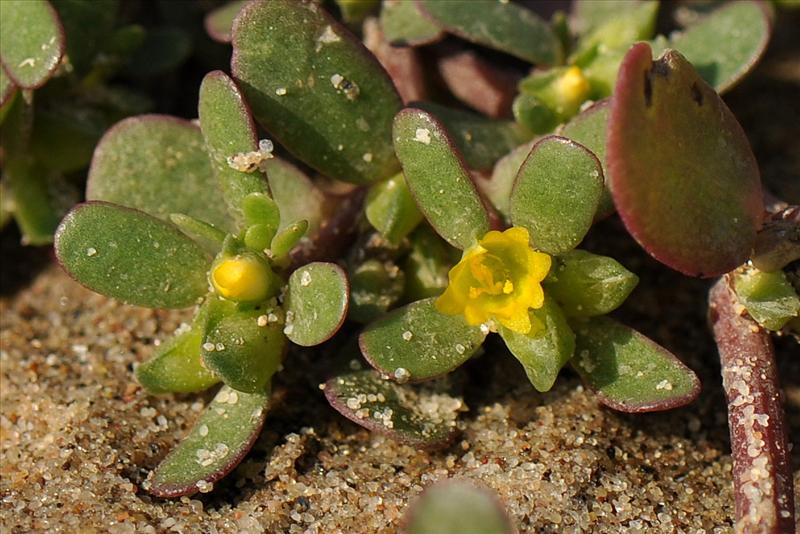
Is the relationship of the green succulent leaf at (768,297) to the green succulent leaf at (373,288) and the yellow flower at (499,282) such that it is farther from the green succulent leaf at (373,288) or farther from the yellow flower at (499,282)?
the green succulent leaf at (373,288)

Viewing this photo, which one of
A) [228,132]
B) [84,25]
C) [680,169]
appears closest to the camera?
[680,169]

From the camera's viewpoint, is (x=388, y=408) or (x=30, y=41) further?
(x=30, y=41)

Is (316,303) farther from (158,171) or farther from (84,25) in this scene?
(84,25)

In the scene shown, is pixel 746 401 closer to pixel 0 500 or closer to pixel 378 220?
pixel 378 220

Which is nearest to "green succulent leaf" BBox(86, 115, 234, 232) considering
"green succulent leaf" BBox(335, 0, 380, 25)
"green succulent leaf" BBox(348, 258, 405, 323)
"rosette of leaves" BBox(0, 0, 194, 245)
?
"rosette of leaves" BBox(0, 0, 194, 245)

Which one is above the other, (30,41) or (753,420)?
(30,41)

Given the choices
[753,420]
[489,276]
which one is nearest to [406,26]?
[489,276]

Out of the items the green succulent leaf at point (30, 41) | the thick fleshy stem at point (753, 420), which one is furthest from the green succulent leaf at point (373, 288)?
the green succulent leaf at point (30, 41)

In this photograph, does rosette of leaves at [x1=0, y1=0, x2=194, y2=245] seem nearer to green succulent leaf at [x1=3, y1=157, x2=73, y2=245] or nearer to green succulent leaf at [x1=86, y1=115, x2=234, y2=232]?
green succulent leaf at [x1=3, y1=157, x2=73, y2=245]

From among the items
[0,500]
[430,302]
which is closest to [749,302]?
[430,302]
